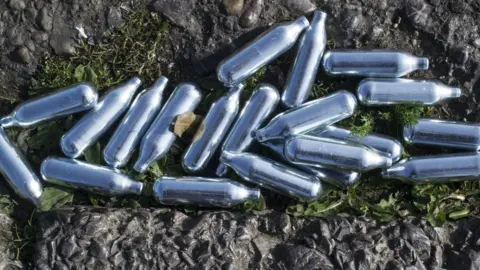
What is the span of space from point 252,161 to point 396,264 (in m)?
1.07

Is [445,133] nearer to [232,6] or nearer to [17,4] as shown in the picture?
[232,6]

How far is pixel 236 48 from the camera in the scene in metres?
4.59

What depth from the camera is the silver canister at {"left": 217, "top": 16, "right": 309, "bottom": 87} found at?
438 centimetres

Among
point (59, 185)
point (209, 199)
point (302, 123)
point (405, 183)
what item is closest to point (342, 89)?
point (302, 123)

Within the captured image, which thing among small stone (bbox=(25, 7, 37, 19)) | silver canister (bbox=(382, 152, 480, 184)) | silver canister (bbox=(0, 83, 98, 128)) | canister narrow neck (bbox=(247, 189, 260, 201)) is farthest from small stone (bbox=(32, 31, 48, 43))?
silver canister (bbox=(382, 152, 480, 184))

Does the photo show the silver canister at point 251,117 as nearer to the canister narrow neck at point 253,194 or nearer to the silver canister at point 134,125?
the canister narrow neck at point 253,194

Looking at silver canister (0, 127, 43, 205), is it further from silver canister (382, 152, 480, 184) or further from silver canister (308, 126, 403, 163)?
silver canister (382, 152, 480, 184)

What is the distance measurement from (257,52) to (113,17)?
3.41ft

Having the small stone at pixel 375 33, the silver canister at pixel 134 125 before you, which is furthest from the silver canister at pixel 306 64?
the silver canister at pixel 134 125

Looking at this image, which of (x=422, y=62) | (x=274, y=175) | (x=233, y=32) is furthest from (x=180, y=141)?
(x=422, y=62)

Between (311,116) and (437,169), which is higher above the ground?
(311,116)

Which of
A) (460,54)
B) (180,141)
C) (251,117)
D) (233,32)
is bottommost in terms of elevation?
(180,141)

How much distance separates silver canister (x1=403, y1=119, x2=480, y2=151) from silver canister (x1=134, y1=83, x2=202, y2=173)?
1.42m

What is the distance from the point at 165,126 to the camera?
4.41 meters
